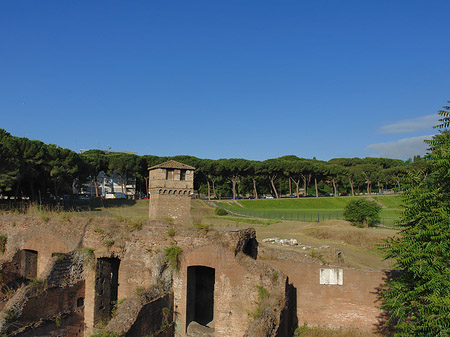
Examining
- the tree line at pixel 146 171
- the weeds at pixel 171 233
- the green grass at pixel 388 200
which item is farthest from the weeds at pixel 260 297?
the green grass at pixel 388 200

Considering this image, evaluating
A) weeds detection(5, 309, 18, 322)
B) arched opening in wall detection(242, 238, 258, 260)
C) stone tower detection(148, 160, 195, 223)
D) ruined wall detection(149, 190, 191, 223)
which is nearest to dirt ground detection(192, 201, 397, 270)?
ruined wall detection(149, 190, 191, 223)

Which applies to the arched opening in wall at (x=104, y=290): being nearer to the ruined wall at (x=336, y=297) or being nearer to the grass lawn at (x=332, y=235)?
the ruined wall at (x=336, y=297)

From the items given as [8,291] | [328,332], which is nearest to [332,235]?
[328,332]

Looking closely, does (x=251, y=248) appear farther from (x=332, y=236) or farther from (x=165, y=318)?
(x=332, y=236)

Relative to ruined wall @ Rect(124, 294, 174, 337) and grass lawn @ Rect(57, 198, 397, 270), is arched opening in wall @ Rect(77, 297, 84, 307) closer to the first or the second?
ruined wall @ Rect(124, 294, 174, 337)

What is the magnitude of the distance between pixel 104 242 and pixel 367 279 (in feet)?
28.5

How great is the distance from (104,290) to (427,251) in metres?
9.69

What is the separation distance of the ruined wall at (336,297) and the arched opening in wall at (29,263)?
30.5ft

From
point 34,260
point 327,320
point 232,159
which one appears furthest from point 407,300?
point 232,159

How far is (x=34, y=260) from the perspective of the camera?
43.7 feet

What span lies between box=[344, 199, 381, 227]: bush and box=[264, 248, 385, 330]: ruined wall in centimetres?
2520

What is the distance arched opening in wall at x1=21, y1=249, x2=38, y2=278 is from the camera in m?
13.0

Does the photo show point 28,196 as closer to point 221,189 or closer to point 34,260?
point 34,260

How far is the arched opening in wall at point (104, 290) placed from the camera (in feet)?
37.6
